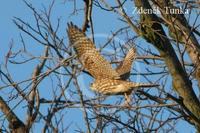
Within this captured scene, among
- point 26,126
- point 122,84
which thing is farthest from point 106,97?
point 26,126

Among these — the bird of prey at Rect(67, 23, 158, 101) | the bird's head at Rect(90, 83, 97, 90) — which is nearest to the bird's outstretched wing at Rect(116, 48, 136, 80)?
the bird of prey at Rect(67, 23, 158, 101)

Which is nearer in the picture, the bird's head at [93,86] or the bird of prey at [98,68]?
the bird of prey at [98,68]

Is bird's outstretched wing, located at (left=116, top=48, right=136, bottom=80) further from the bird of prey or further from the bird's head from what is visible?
the bird's head

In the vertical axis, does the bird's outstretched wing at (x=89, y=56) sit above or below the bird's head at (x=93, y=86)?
above

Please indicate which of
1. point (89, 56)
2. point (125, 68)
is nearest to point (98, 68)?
point (89, 56)

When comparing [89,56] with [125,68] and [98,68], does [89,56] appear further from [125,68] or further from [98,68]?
[125,68]

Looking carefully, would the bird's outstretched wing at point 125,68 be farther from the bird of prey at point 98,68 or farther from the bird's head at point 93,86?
the bird's head at point 93,86

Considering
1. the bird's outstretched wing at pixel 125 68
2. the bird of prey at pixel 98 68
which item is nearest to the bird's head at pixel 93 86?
the bird of prey at pixel 98 68

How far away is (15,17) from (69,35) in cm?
45

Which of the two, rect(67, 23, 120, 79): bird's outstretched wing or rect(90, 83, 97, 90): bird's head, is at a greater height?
rect(67, 23, 120, 79): bird's outstretched wing

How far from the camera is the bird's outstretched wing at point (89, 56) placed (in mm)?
5008

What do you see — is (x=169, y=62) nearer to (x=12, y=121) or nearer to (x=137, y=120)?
(x=137, y=120)

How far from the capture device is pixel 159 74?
6719 mm

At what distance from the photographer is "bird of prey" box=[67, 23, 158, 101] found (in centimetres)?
501
